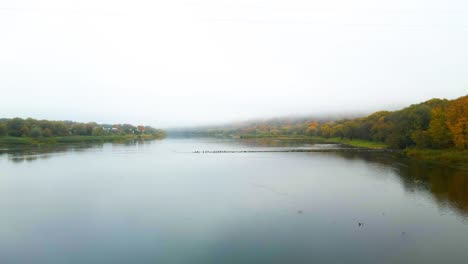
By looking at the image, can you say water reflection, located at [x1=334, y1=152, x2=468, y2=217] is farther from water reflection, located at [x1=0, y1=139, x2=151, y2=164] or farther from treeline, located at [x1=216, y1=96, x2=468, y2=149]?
water reflection, located at [x1=0, y1=139, x2=151, y2=164]

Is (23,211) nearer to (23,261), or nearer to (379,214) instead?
(23,261)

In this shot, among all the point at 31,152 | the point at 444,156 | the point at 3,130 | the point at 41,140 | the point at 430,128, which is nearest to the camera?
the point at 444,156

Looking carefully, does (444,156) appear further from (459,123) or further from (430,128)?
(430,128)

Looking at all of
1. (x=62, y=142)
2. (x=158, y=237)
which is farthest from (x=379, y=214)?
(x=62, y=142)

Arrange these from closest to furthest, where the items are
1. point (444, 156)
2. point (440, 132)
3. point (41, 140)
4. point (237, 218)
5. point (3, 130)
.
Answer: point (237, 218) → point (444, 156) → point (440, 132) → point (3, 130) → point (41, 140)

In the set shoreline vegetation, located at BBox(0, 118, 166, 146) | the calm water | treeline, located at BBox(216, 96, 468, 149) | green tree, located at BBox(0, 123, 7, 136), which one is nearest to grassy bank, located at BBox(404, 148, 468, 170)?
treeline, located at BBox(216, 96, 468, 149)

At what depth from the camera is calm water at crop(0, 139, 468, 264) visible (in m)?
10.1

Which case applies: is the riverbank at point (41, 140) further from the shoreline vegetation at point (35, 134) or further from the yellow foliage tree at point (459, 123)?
the yellow foliage tree at point (459, 123)

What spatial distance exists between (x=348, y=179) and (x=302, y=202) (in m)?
8.00

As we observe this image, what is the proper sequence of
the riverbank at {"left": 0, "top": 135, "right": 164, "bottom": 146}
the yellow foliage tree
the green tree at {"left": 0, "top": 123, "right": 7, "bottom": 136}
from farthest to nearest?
the green tree at {"left": 0, "top": 123, "right": 7, "bottom": 136} < the riverbank at {"left": 0, "top": 135, "right": 164, "bottom": 146} < the yellow foliage tree

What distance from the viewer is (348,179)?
22688mm

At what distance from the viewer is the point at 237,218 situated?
1368 centimetres

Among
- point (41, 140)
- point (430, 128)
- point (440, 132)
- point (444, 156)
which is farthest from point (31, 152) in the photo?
point (440, 132)

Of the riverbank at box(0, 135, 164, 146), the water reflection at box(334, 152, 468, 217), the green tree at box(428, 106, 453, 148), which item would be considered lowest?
the water reflection at box(334, 152, 468, 217)
